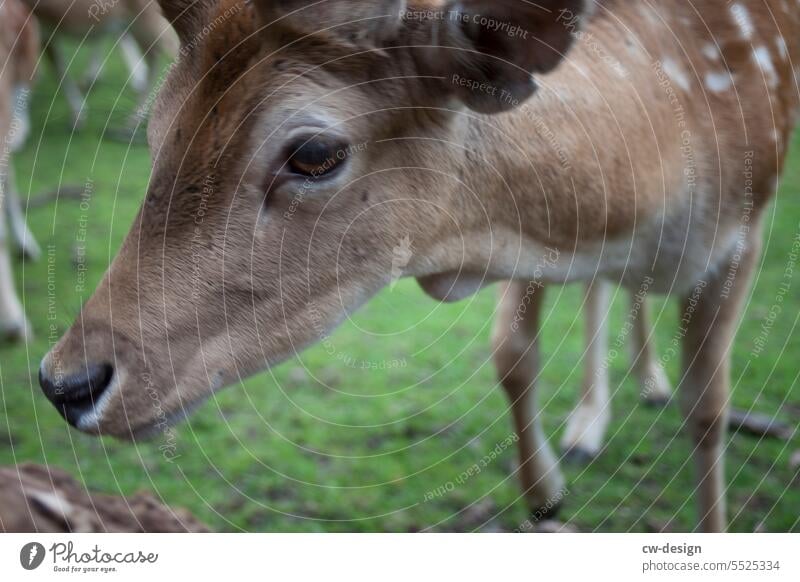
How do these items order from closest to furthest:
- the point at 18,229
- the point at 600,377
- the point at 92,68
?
the point at 600,377, the point at 18,229, the point at 92,68

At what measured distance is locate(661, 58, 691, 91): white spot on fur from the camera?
187 cm

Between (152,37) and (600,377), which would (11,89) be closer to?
(152,37)

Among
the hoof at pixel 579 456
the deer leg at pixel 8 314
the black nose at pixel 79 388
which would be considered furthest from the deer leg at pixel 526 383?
the deer leg at pixel 8 314

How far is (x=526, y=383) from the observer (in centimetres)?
258

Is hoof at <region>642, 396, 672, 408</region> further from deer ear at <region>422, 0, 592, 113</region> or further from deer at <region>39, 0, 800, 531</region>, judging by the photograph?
deer ear at <region>422, 0, 592, 113</region>

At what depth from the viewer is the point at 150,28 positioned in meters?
4.32

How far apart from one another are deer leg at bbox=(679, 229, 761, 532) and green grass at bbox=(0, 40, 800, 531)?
14 centimetres

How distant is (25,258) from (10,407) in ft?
3.95

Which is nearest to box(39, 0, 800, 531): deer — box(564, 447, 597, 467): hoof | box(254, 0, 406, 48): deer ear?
box(254, 0, 406, 48): deer ear

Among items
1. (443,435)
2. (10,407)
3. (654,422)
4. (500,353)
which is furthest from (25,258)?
(654,422)

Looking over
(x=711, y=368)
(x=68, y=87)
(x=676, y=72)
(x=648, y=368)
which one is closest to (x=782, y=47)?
(x=676, y=72)

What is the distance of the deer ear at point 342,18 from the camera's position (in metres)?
1.45

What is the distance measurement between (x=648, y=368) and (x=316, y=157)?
2.01 meters
